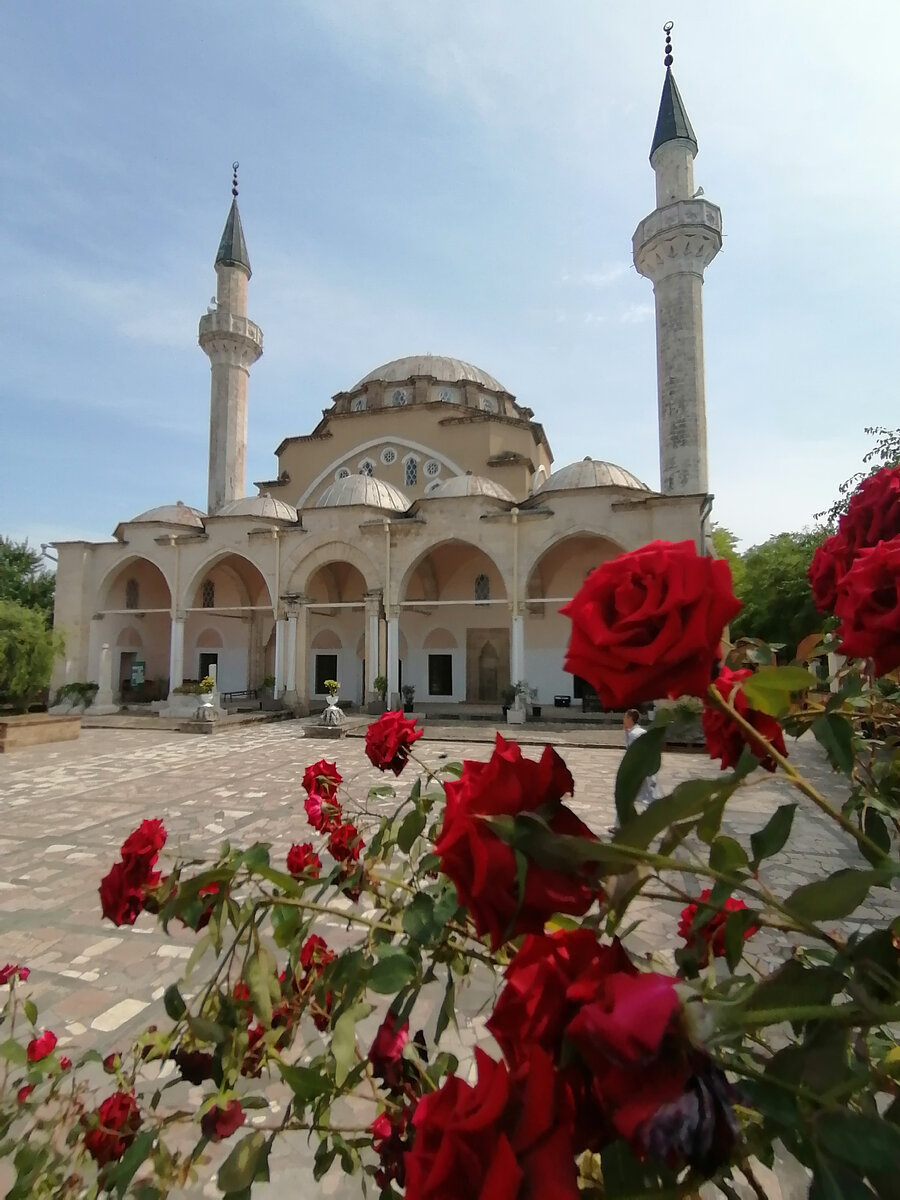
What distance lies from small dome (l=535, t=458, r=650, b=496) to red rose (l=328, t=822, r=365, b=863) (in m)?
17.9

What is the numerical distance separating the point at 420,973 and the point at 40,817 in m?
7.79

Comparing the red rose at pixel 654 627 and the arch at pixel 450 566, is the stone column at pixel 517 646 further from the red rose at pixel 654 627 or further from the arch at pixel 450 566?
the red rose at pixel 654 627

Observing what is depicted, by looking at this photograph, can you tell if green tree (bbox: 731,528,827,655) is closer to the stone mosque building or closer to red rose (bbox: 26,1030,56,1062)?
the stone mosque building

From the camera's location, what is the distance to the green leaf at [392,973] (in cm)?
89

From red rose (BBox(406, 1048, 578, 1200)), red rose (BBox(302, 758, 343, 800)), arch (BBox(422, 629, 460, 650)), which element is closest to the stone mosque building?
arch (BBox(422, 629, 460, 650))

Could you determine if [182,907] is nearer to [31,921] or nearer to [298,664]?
[31,921]

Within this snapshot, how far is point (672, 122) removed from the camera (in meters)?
18.8

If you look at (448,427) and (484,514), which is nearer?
(484,514)

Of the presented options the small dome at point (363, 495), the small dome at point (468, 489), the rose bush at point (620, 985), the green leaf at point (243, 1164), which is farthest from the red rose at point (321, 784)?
the small dome at point (363, 495)

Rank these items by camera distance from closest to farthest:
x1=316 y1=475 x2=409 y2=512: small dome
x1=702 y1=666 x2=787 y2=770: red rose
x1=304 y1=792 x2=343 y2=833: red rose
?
x1=702 y1=666 x2=787 y2=770: red rose < x1=304 y1=792 x2=343 y2=833: red rose < x1=316 y1=475 x2=409 y2=512: small dome

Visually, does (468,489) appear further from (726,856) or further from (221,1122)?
(726,856)

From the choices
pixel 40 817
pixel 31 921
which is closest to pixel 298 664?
pixel 40 817

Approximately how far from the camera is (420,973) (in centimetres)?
99

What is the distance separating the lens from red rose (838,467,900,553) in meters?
1.12
